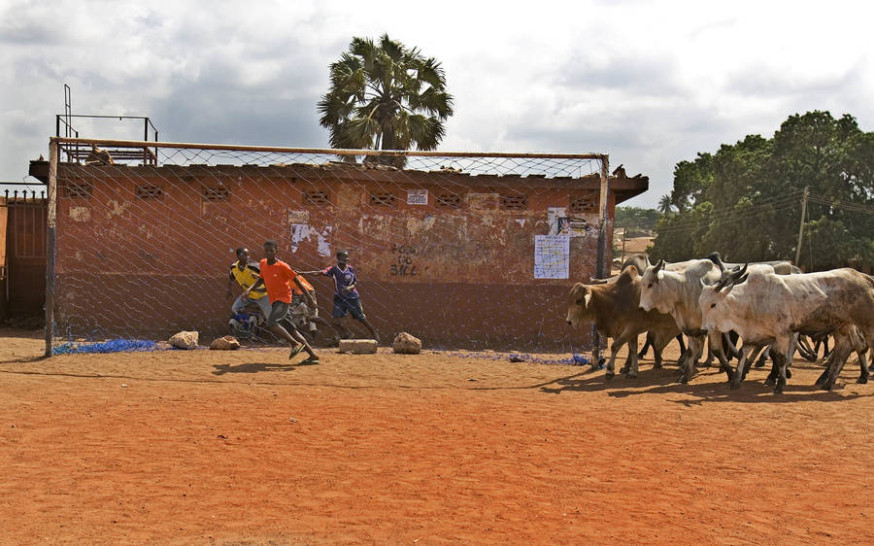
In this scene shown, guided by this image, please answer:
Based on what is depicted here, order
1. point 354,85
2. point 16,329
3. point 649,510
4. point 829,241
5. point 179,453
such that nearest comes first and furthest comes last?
1. point 649,510
2. point 179,453
3. point 16,329
4. point 354,85
5. point 829,241

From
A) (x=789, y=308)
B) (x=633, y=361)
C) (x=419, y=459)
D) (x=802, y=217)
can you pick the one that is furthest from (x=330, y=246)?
(x=802, y=217)

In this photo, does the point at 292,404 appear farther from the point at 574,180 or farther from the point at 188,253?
the point at 574,180

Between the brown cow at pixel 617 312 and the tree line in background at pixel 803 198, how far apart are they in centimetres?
2461

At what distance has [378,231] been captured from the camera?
48.9 feet

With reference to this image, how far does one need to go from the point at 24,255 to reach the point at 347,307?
8831 millimetres

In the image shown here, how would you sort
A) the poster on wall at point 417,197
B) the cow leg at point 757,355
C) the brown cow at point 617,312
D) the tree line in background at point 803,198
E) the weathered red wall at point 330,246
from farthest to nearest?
1. the tree line in background at point 803,198
2. the poster on wall at point 417,197
3. the weathered red wall at point 330,246
4. the cow leg at point 757,355
5. the brown cow at point 617,312

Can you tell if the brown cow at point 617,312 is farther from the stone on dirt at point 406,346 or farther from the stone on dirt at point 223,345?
the stone on dirt at point 223,345

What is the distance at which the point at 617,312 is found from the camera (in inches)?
462

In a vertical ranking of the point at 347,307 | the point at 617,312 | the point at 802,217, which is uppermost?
the point at 802,217

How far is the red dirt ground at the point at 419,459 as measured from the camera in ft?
16.5

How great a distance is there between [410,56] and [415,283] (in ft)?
31.6

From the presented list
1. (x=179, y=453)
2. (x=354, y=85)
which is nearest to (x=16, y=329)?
(x=354, y=85)

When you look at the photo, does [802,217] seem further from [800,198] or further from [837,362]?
[837,362]

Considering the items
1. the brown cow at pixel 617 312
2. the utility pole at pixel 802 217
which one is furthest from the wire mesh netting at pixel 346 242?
the utility pole at pixel 802 217
